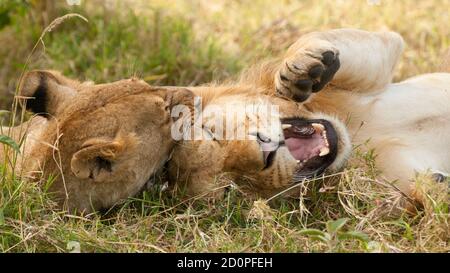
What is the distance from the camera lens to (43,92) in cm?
389

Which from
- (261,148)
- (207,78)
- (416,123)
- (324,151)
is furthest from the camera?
(207,78)

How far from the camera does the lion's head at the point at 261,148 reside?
3615 mm

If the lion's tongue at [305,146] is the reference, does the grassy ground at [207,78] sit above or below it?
below

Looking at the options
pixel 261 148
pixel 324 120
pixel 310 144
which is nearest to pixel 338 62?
pixel 324 120

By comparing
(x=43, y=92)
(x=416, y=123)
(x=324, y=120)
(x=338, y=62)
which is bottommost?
(x=416, y=123)

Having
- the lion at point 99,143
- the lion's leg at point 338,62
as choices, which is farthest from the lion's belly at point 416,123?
the lion at point 99,143

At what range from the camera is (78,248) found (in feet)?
11.0

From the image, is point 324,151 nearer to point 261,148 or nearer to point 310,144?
point 310,144

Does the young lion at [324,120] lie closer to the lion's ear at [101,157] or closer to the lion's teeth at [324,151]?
the lion's teeth at [324,151]

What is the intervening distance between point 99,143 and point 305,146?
86cm

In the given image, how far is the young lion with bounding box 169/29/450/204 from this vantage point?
366cm

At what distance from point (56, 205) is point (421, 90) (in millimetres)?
1747

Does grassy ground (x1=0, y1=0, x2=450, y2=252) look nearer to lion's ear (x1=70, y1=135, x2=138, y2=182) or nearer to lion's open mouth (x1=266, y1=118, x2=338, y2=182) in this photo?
lion's open mouth (x1=266, y1=118, x2=338, y2=182)
